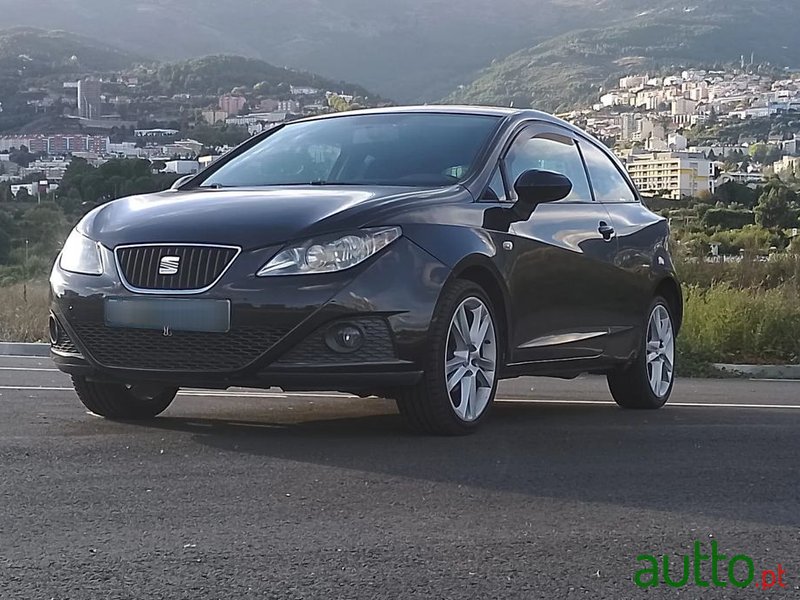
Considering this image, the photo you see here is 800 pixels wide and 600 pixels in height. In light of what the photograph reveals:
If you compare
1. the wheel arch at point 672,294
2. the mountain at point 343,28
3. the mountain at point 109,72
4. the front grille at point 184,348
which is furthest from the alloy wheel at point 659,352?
the mountain at point 343,28

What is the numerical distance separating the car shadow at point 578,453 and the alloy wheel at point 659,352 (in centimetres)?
65

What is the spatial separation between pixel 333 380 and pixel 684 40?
112258 mm

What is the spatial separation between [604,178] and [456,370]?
242 centimetres

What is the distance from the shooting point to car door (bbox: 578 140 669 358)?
7367mm

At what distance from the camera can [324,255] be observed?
18.0ft

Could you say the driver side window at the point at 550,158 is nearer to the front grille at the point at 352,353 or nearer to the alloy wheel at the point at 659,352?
the alloy wheel at the point at 659,352

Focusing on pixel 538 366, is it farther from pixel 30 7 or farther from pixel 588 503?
pixel 30 7

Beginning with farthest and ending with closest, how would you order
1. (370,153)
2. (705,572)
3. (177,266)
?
(370,153)
(177,266)
(705,572)

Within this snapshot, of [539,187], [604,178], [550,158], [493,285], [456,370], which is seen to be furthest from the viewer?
[604,178]

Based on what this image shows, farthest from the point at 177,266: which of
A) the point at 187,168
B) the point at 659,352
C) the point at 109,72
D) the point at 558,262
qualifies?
the point at 109,72

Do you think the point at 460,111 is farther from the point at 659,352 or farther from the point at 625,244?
the point at 659,352

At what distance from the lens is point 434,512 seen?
14.2ft

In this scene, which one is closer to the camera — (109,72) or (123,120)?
(123,120)

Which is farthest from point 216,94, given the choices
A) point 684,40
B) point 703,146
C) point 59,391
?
point 59,391
